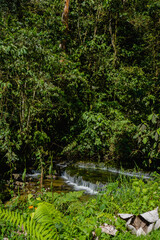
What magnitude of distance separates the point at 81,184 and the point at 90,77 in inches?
234

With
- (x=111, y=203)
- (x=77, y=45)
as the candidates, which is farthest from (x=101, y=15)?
(x=111, y=203)

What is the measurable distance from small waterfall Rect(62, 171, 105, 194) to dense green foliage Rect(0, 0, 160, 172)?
1.60 meters

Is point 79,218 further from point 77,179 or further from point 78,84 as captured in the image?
point 78,84

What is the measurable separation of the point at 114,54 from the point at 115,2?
271 cm

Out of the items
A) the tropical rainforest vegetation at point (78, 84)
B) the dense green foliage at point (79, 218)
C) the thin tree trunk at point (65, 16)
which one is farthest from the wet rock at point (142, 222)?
the thin tree trunk at point (65, 16)

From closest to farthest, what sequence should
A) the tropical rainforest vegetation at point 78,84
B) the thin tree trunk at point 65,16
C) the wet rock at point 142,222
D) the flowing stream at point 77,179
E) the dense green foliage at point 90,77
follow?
1. the wet rock at point 142,222
2. the tropical rainforest vegetation at point 78,84
3. the flowing stream at point 77,179
4. the dense green foliage at point 90,77
5. the thin tree trunk at point 65,16

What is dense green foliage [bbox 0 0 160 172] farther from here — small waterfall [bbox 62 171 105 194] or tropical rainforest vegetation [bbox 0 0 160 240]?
small waterfall [bbox 62 171 105 194]

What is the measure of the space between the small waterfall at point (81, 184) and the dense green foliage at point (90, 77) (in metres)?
1.60

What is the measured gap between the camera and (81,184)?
7.78 meters

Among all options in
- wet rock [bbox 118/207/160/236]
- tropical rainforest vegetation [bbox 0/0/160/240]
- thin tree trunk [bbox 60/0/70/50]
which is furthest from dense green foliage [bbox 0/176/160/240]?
thin tree trunk [bbox 60/0/70/50]

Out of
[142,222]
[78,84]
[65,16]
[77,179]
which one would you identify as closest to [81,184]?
[77,179]

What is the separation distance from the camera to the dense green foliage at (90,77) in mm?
8172

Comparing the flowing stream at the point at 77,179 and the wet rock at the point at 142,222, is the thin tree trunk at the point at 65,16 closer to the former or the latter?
the flowing stream at the point at 77,179

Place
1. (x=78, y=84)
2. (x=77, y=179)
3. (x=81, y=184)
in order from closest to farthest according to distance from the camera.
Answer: (x=81, y=184) < (x=77, y=179) < (x=78, y=84)
